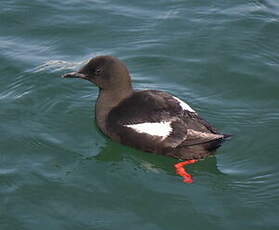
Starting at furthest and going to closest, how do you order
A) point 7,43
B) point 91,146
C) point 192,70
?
point 7,43 < point 192,70 < point 91,146

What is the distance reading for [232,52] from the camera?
962 centimetres

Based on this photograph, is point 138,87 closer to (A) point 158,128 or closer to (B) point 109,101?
(B) point 109,101

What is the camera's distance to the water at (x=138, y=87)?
6.55 meters

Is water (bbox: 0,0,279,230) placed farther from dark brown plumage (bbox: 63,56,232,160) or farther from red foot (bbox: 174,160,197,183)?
dark brown plumage (bbox: 63,56,232,160)

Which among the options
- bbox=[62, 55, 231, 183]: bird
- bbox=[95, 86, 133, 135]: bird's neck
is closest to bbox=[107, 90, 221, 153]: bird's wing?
bbox=[62, 55, 231, 183]: bird

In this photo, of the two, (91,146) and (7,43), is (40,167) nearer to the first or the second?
(91,146)

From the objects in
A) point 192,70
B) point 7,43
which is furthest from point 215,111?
point 7,43

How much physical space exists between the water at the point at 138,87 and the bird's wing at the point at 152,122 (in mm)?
218

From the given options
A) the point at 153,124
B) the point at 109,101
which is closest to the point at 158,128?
the point at 153,124

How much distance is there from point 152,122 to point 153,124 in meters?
0.03

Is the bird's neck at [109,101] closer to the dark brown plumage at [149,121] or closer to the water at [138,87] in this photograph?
the dark brown plumage at [149,121]

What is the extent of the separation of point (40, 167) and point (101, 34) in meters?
3.56

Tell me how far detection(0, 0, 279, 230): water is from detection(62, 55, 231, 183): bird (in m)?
0.16

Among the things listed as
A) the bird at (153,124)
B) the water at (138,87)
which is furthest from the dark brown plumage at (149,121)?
the water at (138,87)
